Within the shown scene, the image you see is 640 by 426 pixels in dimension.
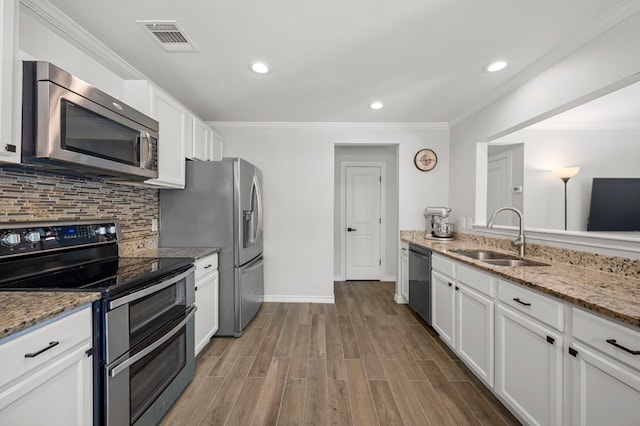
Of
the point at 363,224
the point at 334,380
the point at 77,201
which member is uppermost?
the point at 77,201

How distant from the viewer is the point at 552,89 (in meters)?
1.97

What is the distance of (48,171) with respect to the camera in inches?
60.1

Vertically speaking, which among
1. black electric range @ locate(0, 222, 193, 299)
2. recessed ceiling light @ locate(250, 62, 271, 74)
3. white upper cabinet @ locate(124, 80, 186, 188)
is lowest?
black electric range @ locate(0, 222, 193, 299)

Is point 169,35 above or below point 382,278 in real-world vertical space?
above

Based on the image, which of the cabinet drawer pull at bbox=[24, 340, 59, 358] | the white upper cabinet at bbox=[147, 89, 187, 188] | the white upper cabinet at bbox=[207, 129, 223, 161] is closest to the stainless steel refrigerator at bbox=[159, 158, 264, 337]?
the white upper cabinet at bbox=[147, 89, 187, 188]

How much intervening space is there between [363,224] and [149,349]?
382cm

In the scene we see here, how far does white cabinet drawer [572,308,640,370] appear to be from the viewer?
3.10 feet

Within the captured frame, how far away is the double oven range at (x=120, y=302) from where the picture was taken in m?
1.15

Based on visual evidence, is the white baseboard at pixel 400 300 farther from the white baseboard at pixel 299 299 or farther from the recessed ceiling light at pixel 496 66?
the recessed ceiling light at pixel 496 66

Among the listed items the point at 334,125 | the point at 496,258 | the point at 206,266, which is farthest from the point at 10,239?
the point at 496,258

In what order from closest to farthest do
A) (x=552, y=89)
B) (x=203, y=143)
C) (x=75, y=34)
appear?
(x=75, y=34)
(x=552, y=89)
(x=203, y=143)

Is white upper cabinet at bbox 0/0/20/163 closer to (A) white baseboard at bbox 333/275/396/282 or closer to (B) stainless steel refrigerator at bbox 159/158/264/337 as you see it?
(B) stainless steel refrigerator at bbox 159/158/264/337

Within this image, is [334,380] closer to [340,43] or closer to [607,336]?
[607,336]

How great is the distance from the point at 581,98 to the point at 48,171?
11.1ft
